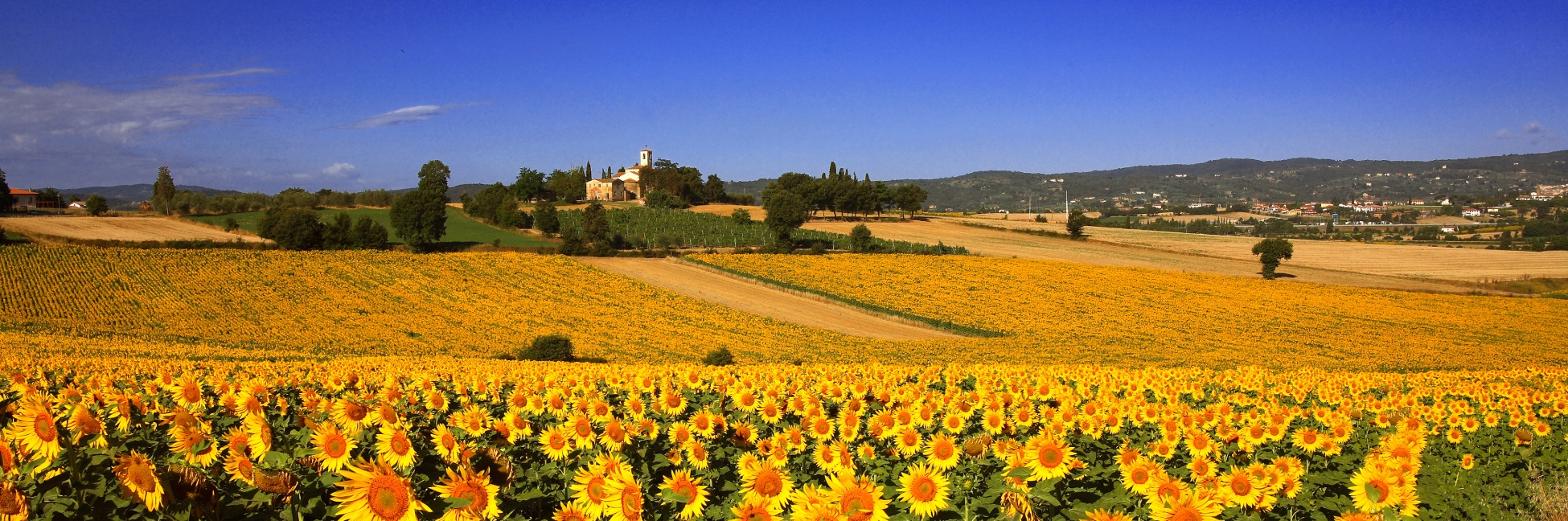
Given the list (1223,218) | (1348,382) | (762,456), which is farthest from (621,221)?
(1223,218)

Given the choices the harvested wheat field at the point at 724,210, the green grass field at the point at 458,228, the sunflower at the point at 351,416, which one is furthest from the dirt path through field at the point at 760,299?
the harvested wheat field at the point at 724,210

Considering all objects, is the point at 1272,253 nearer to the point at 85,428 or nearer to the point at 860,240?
the point at 860,240

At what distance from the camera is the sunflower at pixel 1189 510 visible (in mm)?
3455

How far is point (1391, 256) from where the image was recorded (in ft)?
261

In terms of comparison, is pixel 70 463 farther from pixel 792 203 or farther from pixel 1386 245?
pixel 1386 245

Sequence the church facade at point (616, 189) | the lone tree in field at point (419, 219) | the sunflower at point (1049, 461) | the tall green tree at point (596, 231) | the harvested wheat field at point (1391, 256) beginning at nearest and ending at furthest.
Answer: the sunflower at point (1049, 461), the lone tree in field at point (419, 219), the tall green tree at point (596, 231), the harvested wheat field at point (1391, 256), the church facade at point (616, 189)

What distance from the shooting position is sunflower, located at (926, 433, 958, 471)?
467cm

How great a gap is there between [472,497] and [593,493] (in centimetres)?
53

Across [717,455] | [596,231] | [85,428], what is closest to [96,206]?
[596,231]

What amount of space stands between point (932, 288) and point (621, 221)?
46.2m

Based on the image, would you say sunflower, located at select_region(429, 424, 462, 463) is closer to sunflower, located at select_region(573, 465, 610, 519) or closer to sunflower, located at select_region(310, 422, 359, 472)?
sunflower, located at select_region(310, 422, 359, 472)

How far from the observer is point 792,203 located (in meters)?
73.4

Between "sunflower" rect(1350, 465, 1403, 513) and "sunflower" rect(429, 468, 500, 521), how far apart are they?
3869mm

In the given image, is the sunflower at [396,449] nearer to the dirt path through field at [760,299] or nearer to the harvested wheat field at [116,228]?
the dirt path through field at [760,299]
